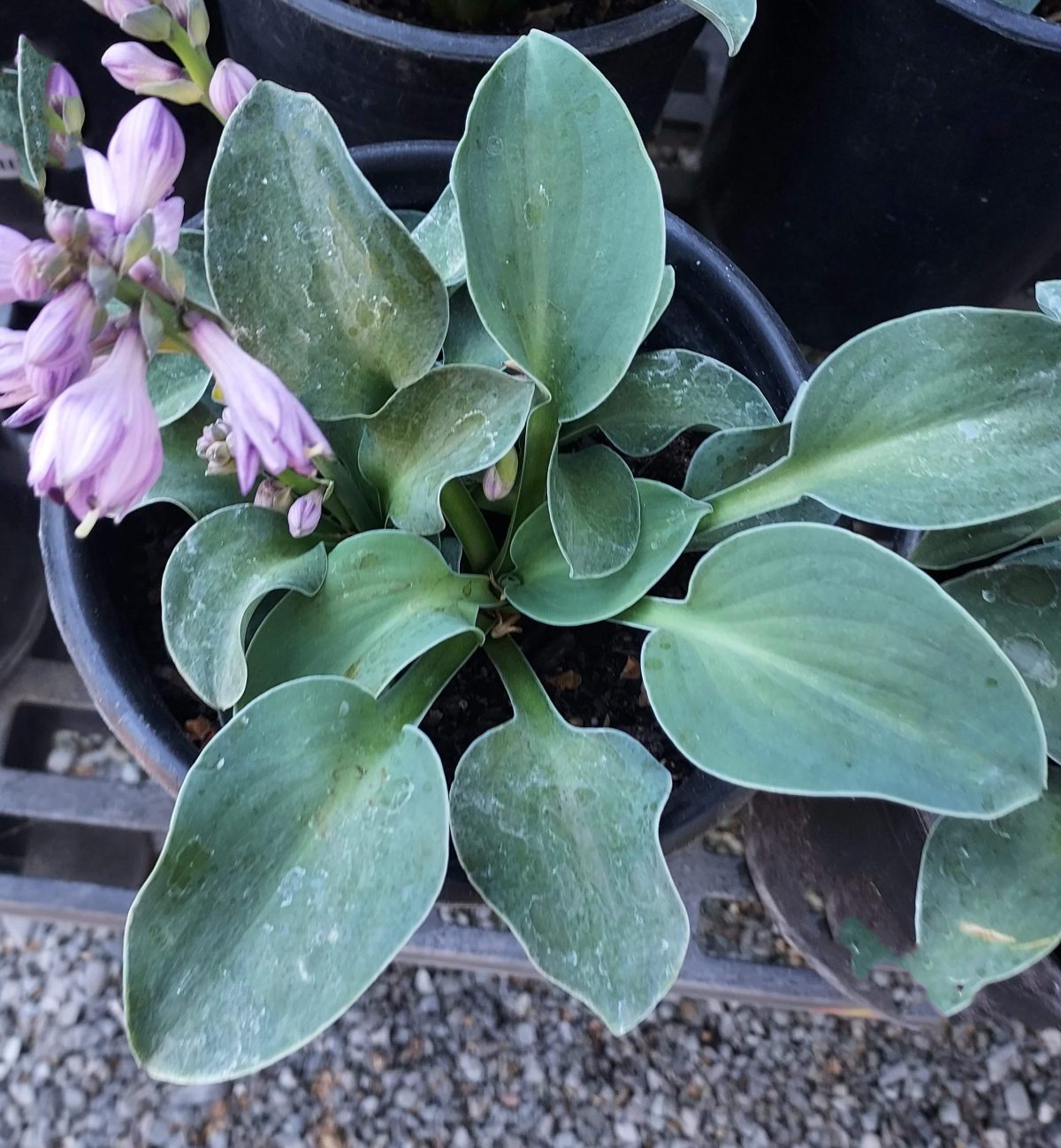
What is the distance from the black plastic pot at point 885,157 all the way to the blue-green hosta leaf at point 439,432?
528 millimetres

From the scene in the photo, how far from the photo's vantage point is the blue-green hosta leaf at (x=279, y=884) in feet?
1.49

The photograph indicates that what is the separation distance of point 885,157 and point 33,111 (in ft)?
2.35

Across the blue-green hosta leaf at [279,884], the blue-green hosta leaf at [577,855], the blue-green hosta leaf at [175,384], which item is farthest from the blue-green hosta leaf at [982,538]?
the blue-green hosta leaf at [175,384]

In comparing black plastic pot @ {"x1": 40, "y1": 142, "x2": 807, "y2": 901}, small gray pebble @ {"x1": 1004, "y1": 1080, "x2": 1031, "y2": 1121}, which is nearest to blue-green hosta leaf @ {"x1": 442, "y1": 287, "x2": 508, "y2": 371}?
black plastic pot @ {"x1": 40, "y1": 142, "x2": 807, "y2": 901}

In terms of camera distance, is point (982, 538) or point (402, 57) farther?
point (402, 57)

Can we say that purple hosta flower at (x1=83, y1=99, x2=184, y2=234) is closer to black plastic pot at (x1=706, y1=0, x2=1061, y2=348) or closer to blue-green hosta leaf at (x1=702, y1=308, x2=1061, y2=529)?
blue-green hosta leaf at (x1=702, y1=308, x2=1061, y2=529)

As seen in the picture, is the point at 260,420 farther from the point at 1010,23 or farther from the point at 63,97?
the point at 1010,23

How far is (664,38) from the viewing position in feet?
2.56

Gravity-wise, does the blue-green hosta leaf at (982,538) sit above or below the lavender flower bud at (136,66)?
below

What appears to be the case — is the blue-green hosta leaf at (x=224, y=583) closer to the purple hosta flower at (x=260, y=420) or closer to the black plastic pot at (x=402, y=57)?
the purple hosta flower at (x=260, y=420)

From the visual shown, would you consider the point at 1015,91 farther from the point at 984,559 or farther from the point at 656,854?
the point at 656,854

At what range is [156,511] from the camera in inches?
29.9

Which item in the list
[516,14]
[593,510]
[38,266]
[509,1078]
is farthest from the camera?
[509,1078]

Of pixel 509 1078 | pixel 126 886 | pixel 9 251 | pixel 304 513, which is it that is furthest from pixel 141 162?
pixel 509 1078
